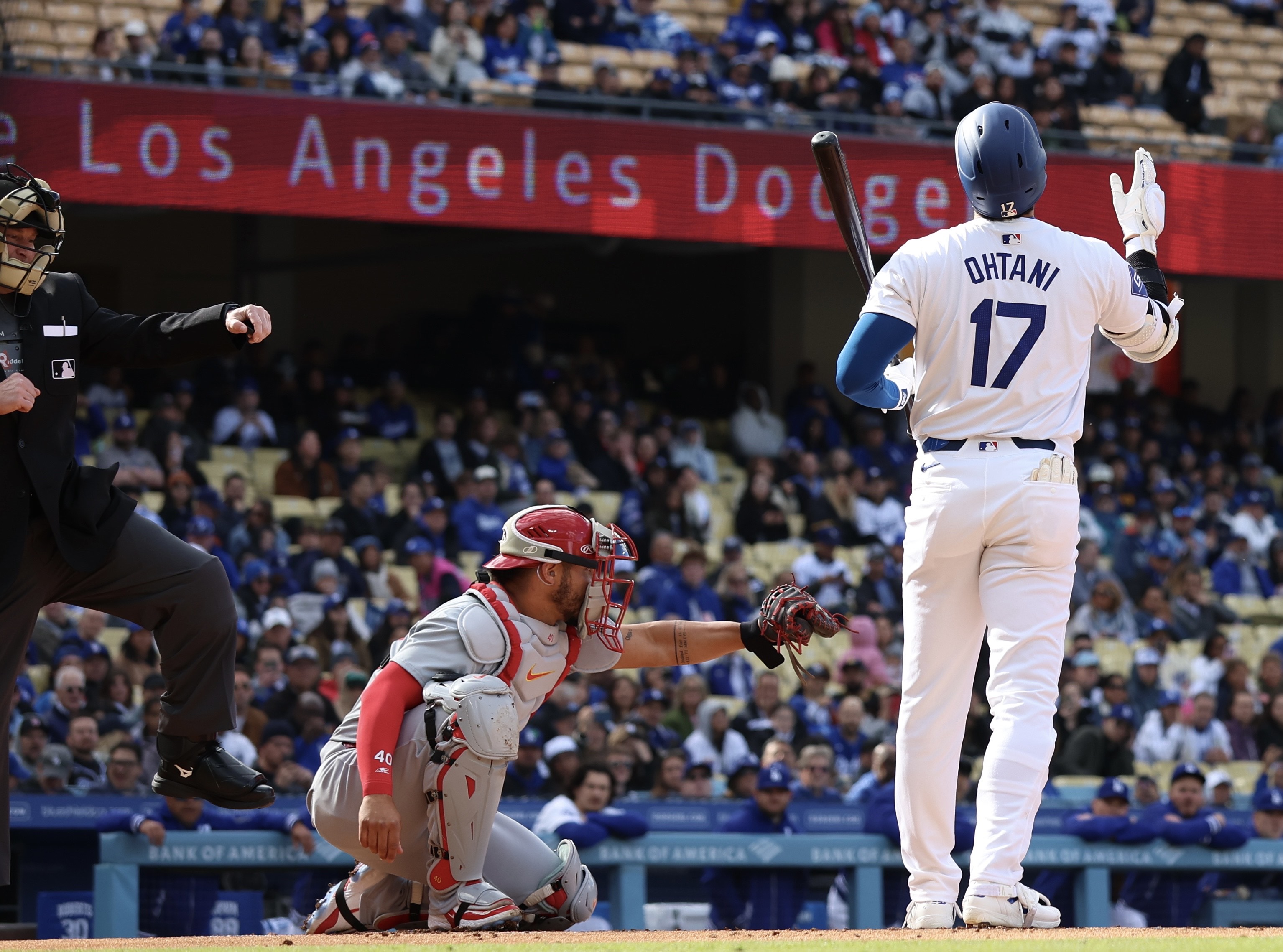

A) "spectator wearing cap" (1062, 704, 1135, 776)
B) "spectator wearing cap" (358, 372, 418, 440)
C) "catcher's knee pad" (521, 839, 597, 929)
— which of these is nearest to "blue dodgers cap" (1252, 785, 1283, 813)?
"spectator wearing cap" (1062, 704, 1135, 776)

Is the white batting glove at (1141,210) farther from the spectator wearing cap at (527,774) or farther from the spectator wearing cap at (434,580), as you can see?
the spectator wearing cap at (434,580)

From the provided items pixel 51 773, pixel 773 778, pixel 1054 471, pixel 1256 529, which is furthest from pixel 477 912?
pixel 1256 529

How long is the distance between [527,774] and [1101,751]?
3831 millimetres

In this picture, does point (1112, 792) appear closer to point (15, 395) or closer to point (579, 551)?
point (579, 551)

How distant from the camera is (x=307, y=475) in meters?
13.5

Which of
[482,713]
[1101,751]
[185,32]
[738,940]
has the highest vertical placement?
[185,32]

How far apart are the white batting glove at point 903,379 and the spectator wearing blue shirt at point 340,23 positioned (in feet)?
33.0

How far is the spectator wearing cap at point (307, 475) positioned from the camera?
527 inches

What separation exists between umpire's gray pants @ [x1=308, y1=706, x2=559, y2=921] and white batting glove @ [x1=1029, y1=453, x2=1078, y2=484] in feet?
5.73

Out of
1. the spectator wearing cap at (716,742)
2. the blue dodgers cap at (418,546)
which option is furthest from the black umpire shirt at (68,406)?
the blue dodgers cap at (418,546)

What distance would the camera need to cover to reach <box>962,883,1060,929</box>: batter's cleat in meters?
4.70

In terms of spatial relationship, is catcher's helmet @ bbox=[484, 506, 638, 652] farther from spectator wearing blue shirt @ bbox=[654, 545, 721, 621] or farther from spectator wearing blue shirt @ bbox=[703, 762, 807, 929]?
spectator wearing blue shirt @ bbox=[654, 545, 721, 621]

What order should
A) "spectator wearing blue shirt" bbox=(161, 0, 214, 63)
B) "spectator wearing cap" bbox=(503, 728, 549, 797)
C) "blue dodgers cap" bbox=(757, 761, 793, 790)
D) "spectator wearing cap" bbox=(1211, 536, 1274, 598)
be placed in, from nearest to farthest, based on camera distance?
"blue dodgers cap" bbox=(757, 761, 793, 790)
"spectator wearing cap" bbox=(503, 728, 549, 797)
"spectator wearing blue shirt" bbox=(161, 0, 214, 63)
"spectator wearing cap" bbox=(1211, 536, 1274, 598)

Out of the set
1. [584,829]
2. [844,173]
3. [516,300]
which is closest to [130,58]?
[516,300]
